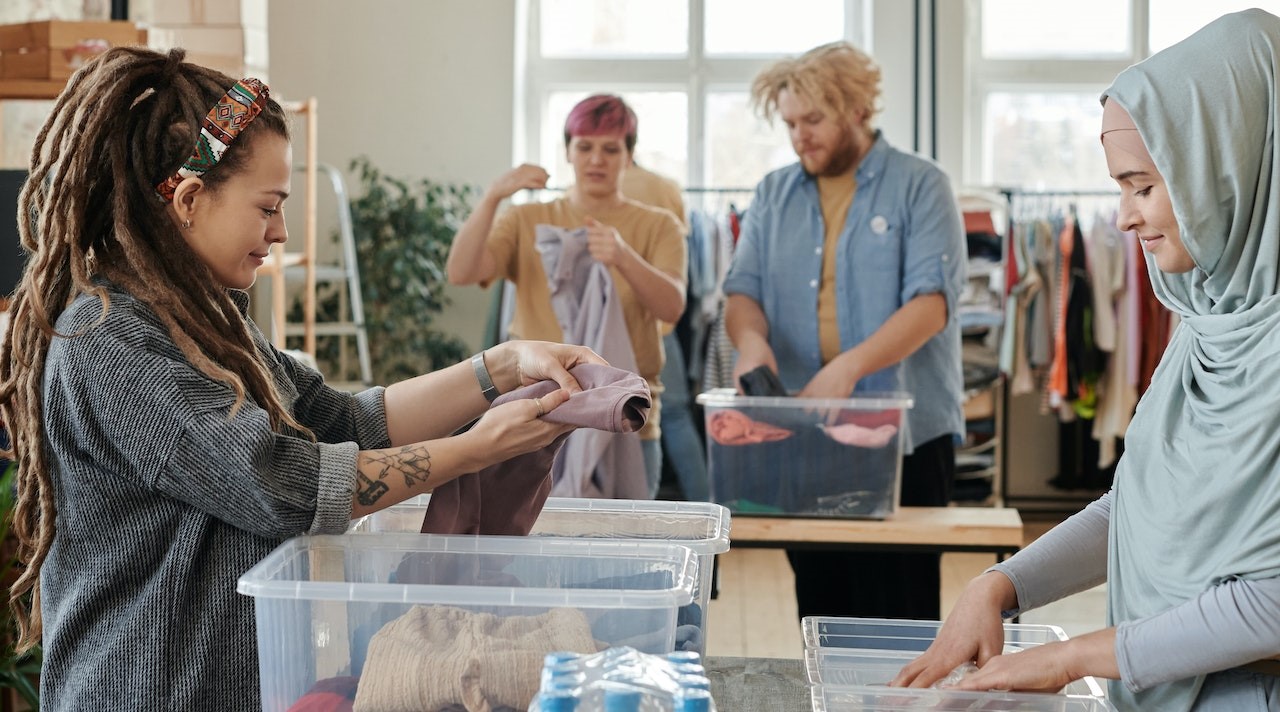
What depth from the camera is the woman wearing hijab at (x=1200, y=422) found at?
4.02ft

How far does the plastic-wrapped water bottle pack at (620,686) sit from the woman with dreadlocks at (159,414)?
0.40 metres

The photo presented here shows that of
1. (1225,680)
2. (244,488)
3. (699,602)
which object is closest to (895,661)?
(699,602)

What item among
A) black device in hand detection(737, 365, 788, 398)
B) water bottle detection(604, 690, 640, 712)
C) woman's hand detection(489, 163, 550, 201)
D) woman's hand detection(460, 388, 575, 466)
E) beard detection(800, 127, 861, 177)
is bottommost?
water bottle detection(604, 690, 640, 712)

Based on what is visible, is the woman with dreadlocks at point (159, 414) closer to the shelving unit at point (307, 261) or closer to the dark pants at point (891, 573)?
the dark pants at point (891, 573)

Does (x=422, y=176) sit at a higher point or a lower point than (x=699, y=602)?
higher

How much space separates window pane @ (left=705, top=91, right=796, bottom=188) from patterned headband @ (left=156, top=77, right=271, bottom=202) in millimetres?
4604

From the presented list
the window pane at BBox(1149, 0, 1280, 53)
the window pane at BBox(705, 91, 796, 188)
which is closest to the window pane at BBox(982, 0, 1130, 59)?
the window pane at BBox(1149, 0, 1280, 53)

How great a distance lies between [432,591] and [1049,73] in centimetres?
534

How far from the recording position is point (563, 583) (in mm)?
1268

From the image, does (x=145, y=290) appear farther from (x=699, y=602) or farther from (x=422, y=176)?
(x=422, y=176)

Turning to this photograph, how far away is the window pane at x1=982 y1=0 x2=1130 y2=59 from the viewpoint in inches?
225

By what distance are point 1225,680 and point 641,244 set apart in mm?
1930

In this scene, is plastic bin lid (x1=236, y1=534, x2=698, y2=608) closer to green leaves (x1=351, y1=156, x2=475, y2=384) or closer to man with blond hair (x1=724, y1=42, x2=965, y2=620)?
man with blond hair (x1=724, y1=42, x2=965, y2=620)

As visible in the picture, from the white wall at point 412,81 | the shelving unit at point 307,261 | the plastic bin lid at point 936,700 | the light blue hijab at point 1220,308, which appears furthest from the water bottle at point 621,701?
the white wall at point 412,81
